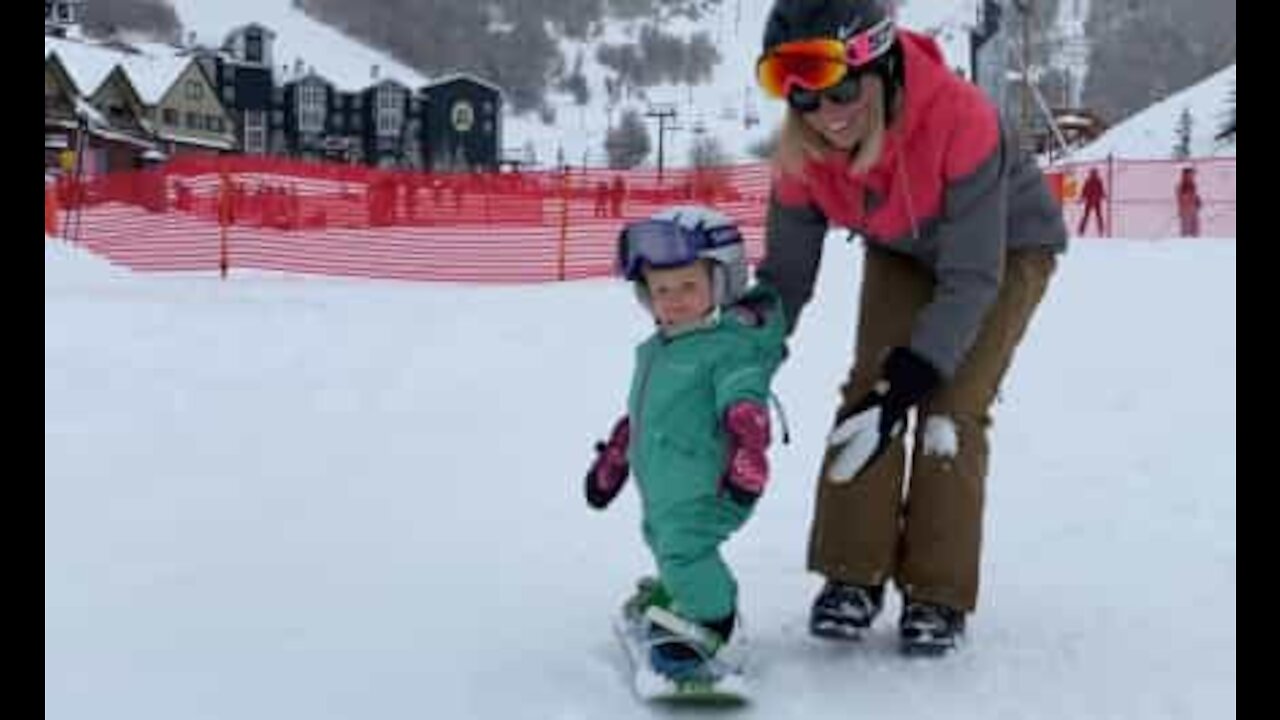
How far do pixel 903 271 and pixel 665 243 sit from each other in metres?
0.64

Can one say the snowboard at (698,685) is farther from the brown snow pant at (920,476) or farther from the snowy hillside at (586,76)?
the snowy hillside at (586,76)

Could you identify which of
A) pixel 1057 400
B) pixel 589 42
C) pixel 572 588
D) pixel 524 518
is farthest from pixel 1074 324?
pixel 589 42

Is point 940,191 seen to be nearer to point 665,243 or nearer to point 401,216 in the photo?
point 665,243

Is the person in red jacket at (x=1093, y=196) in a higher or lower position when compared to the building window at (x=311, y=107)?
lower

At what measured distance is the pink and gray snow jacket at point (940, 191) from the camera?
115 inches

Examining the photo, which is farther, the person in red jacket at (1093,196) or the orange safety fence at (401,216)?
the person in red jacket at (1093,196)

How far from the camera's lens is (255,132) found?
7362 cm

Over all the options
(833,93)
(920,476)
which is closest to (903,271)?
(920,476)

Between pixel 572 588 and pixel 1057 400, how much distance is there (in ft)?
12.6

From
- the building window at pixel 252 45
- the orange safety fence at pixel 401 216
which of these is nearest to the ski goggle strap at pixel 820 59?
the orange safety fence at pixel 401 216

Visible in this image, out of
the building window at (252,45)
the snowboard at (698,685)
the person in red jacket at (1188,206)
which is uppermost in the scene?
the building window at (252,45)

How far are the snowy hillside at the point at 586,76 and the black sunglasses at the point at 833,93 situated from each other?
71.1 m

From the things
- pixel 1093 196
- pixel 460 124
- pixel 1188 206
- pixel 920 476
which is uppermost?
pixel 460 124

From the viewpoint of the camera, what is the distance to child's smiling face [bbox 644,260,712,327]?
292 cm
